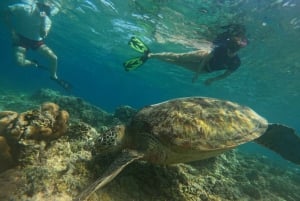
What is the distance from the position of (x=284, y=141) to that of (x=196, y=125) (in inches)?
116

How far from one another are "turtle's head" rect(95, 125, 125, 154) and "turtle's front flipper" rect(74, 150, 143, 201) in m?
0.32

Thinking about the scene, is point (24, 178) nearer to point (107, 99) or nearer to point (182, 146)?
point (182, 146)

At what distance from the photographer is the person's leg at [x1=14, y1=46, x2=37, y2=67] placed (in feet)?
42.1

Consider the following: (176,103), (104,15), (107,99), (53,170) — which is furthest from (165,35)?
(107,99)

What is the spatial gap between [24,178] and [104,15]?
20.5 m

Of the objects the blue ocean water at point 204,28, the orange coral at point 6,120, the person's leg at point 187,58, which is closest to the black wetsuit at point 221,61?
the person's leg at point 187,58

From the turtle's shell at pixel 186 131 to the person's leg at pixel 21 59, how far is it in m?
10.1

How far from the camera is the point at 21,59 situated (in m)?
13.0

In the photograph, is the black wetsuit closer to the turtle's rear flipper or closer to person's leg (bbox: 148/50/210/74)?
person's leg (bbox: 148/50/210/74)

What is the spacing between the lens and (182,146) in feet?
13.5

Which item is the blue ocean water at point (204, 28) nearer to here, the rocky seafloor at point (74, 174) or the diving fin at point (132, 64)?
the diving fin at point (132, 64)

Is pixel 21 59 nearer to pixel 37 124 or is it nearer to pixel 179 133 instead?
pixel 37 124

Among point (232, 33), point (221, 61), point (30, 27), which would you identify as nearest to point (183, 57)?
point (221, 61)

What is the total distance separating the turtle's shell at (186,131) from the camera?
4207 mm
